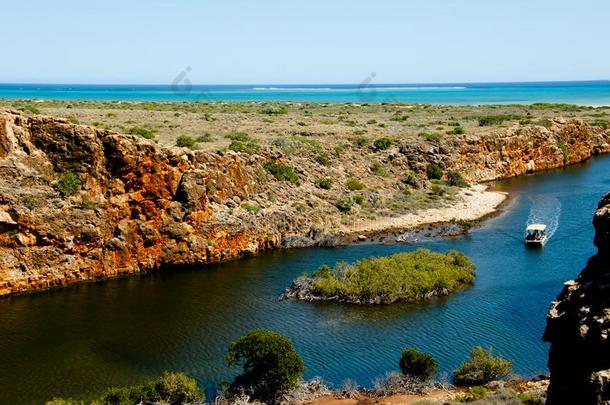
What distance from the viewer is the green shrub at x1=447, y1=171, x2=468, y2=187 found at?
65125 mm

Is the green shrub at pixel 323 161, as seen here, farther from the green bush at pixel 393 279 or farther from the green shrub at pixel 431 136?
the green bush at pixel 393 279

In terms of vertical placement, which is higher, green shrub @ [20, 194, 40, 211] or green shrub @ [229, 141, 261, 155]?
green shrub @ [229, 141, 261, 155]

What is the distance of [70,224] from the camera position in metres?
38.2

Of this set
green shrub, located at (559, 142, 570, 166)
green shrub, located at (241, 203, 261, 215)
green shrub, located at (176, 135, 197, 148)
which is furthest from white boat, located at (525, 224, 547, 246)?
green shrub, located at (559, 142, 570, 166)

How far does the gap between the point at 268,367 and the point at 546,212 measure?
3975cm

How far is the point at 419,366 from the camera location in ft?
78.3

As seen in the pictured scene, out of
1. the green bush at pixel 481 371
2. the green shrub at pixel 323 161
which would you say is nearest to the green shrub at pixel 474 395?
the green bush at pixel 481 371

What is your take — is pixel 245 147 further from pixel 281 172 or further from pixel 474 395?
pixel 474 395

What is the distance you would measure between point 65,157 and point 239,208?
12707mm

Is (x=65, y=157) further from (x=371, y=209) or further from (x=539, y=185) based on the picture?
(x=539, y=185)

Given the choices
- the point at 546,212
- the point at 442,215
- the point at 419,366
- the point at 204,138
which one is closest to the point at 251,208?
the point at 204,138

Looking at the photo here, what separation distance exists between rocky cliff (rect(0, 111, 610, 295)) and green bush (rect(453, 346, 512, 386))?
2235 cm

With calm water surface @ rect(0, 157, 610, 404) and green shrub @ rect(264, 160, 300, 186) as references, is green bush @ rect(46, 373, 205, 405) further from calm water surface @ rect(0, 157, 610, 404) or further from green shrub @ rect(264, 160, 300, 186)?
green shrub @ rect(264, 160, 300, 186)

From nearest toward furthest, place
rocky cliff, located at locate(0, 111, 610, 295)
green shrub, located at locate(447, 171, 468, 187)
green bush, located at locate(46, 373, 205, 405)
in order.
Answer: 1. green bush, located at locate(46, 373, 205, 405)
2. rocky cliff, located at locate(0, 111, 610, 295)
3. green shrub, located at locate(447, 171, 468, 187)
